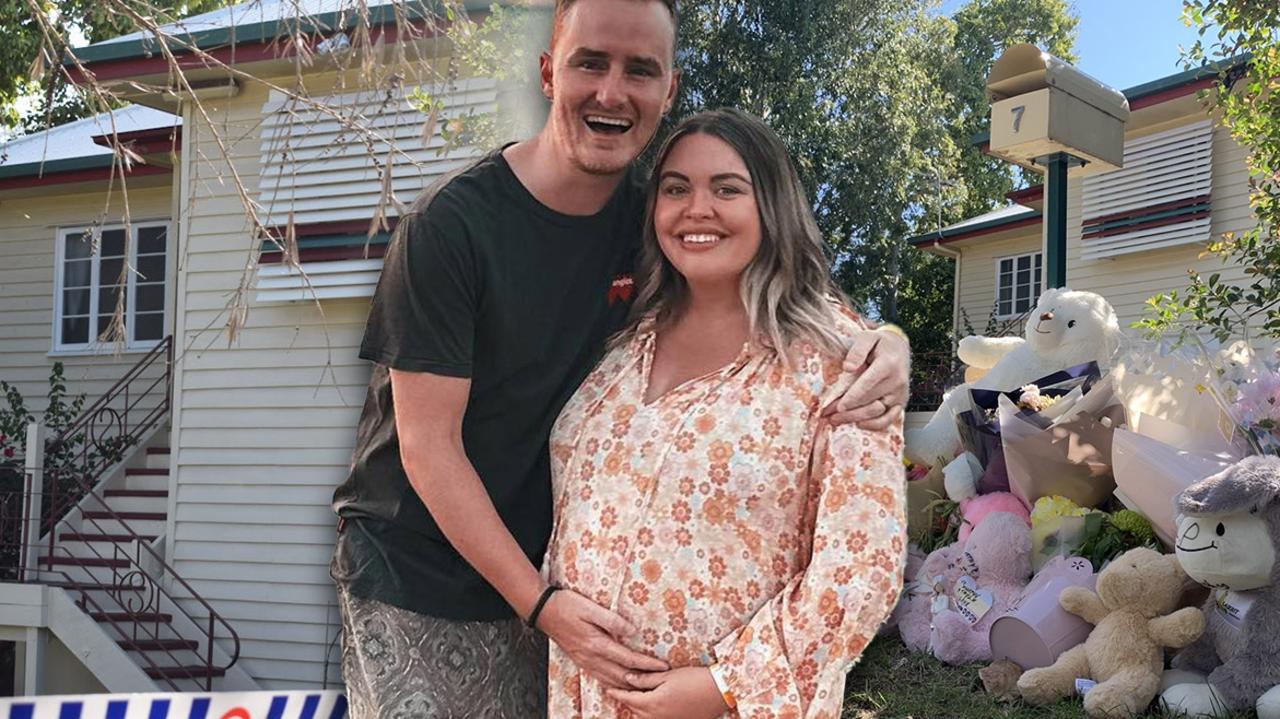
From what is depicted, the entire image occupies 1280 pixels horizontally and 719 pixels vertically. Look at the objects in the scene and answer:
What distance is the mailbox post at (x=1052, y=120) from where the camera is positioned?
737 centimetres

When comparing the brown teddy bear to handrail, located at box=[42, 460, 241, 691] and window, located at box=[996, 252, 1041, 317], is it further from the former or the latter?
window, located at box=[996, 252, 1041, 317]

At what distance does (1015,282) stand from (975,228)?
39.2 inches

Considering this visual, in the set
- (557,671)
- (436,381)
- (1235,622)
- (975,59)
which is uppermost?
(975,59)

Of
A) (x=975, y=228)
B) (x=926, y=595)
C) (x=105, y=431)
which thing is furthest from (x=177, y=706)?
(x=975, y=228)

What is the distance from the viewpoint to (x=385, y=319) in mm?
2035

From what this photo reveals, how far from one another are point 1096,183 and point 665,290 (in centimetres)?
1134

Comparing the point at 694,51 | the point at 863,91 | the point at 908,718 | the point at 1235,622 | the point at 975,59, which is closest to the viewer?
the point at 1235,622

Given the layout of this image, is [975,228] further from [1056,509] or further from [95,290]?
[1056,509]

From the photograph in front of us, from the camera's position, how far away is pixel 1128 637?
14.4 ft

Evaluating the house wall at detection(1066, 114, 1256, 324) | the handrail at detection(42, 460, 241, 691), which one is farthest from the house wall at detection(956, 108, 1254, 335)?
the handrail at detection(42, 460, 241, 691)

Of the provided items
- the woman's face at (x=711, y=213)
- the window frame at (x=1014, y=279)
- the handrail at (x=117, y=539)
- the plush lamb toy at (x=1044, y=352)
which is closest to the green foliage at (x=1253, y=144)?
the plush lamb toy at (x=1044, y=352)

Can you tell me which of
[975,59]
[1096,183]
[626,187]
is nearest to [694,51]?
[1096,183]

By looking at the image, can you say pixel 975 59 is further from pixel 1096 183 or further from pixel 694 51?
pixel 1096 183

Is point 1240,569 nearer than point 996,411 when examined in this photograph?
Yes
